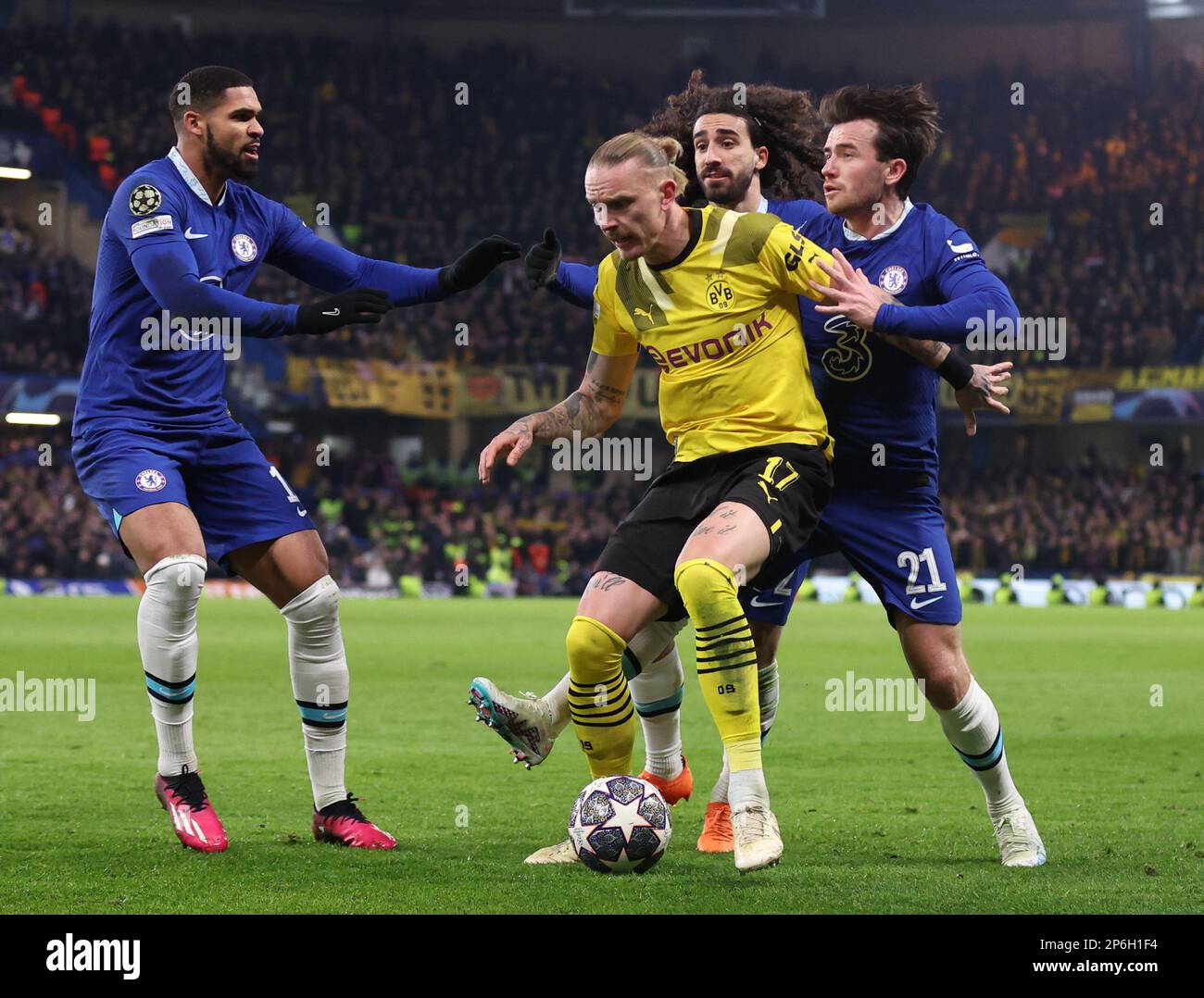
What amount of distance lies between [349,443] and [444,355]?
11.8ft

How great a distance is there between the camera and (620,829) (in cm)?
508

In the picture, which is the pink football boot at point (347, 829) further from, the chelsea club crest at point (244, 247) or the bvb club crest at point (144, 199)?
the bvb club crest at point (144, 199)

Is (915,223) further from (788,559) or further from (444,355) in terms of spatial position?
(444,355)

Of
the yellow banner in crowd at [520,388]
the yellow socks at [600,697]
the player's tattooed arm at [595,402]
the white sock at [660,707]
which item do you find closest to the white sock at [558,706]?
the yellow socks at [600,697]

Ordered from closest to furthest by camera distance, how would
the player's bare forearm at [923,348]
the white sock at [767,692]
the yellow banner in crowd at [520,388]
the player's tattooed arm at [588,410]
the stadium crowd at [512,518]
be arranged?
the player's bare forearm at [923,348] < the player's tattooed arm at [588,410] < the white sock at [767,692] < the stadium crowd at [512,518] < the yellow banner in crowd at [520,388]

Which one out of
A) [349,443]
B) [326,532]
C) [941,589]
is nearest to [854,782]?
[941,589]

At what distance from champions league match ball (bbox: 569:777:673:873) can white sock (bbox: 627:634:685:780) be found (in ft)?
2.58

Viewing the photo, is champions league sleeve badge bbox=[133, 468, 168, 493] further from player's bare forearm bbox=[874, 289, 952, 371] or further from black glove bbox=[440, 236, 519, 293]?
player's bare forearm bbox=[874, 289, 952, 371]

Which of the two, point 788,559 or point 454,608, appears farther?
point 454,608

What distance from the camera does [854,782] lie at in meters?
7.96

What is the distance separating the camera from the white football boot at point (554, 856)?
5.28 m

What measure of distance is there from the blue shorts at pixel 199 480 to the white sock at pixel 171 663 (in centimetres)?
22

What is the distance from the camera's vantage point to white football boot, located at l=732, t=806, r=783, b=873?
470 centimetres

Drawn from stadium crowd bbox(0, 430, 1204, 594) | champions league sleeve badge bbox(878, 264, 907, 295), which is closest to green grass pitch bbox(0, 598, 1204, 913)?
champions league sleeve badge bbox(878, 264, 907, 295)
